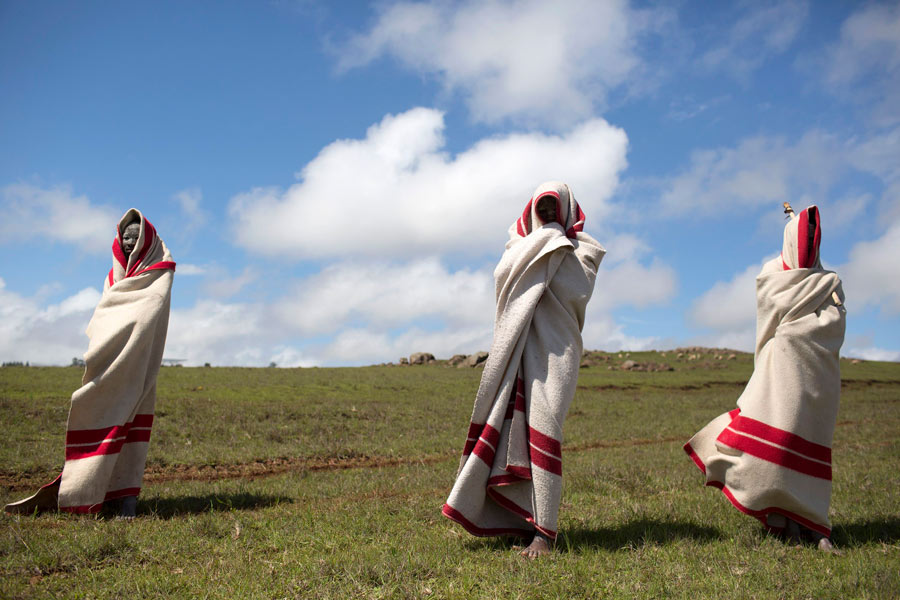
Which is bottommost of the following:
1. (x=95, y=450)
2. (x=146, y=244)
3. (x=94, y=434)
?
(x=95, y=450)

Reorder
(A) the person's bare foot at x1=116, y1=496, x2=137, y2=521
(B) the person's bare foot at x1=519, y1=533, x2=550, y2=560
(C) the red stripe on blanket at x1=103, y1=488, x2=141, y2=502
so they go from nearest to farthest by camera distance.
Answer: (B) the person's bare foot at x1=519, y1=533, x2=550, y2=560, (A) the person's bare foot at x1=116, y1=496, x2=137, y2=521, (C) the red stripe on blanket at x1=103, y1=488, x2=141, y2=502

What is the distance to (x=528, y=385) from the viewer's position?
5.53m

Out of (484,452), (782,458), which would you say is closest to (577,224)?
(484,452)

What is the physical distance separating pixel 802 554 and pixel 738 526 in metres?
0.80

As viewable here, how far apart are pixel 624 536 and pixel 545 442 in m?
1.21

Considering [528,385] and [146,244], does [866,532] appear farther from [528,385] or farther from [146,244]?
[146,244]

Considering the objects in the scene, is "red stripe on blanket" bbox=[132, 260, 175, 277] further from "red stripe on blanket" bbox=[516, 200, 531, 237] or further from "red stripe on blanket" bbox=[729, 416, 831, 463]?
"red stripe on blanket" bbox=[729, 416, 831, 463]

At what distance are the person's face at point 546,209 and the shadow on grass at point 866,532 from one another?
154 inches

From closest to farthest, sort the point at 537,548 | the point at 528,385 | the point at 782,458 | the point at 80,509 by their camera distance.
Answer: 1. the point at 537,548
2. the point at 528,385
3. the point at 782,458
4. the point at 80,509

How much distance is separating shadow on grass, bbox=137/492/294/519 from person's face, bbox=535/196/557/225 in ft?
13.9

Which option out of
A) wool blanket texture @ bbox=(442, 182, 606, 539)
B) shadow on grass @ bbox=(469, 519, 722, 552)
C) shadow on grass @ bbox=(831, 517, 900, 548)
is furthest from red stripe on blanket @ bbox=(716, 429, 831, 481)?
wool blanket texture @ bbox=(442, 182, 606, 539)

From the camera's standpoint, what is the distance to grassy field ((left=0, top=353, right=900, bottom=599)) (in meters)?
4.34

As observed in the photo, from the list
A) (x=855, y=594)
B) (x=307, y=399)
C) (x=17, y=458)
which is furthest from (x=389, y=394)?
(x=855, y=594)

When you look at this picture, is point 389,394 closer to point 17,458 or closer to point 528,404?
point 17,458
